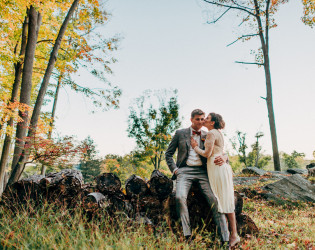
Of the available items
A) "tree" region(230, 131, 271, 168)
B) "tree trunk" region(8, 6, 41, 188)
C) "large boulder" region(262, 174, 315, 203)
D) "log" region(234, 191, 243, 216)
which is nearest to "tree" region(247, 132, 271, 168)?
"tree" region(230, 131, 271, 168)

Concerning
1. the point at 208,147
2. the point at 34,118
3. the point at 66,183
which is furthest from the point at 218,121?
the point at 34,118

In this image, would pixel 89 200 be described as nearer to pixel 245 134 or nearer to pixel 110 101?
pixel 110 101

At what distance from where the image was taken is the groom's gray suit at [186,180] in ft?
10.4

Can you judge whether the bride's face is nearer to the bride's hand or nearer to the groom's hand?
the bride's hand

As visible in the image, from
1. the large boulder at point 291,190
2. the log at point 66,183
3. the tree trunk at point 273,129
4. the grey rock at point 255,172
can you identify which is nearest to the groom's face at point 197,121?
the log at point 66,183

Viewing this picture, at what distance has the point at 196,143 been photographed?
357 centimetres

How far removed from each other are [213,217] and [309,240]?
171 cm

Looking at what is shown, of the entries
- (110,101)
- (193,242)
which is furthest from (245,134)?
(193,242)

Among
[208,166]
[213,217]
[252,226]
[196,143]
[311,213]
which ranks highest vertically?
[196,143]

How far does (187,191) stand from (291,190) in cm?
535

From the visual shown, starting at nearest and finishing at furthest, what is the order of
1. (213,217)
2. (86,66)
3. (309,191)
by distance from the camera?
(213,217), (309,191), (86,66)

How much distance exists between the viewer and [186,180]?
3.46m

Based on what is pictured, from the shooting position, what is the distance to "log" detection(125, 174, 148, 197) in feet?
11.7

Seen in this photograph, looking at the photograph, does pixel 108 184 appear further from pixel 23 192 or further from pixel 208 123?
pixel 208 123
